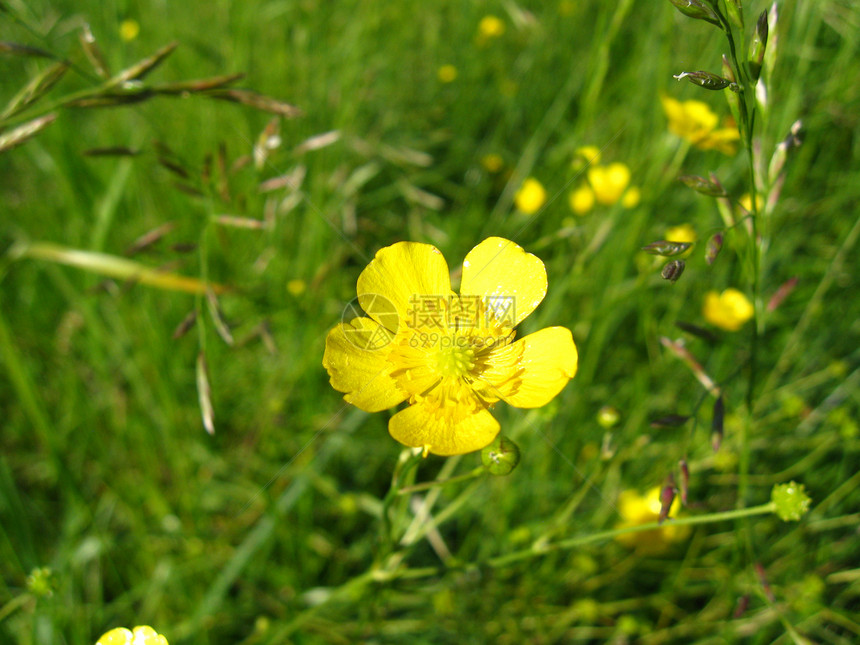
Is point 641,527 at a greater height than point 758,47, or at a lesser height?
lesser

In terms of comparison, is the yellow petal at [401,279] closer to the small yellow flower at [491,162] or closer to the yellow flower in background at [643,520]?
the yellow flower in background at [643,520]

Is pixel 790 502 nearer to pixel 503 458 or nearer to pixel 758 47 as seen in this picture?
pixel 503 458

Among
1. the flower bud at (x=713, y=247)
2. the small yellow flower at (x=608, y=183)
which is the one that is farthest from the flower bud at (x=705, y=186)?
the small yellow flower at (x=608, y=183)

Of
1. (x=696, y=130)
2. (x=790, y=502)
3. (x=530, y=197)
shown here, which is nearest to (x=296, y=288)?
(x=530, y=197)

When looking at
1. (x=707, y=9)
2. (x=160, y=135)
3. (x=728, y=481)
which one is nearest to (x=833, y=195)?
(x=728, y=481)

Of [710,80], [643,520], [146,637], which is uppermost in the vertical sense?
[710,80]

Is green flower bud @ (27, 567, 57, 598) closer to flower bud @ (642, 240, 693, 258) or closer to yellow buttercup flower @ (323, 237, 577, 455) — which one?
yellow buttercup flower @ (323, 237, 577, 455)

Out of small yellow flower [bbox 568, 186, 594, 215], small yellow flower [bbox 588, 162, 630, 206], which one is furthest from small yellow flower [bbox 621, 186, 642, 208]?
small yellow flower [bbox 568, 186, 594, 215]
